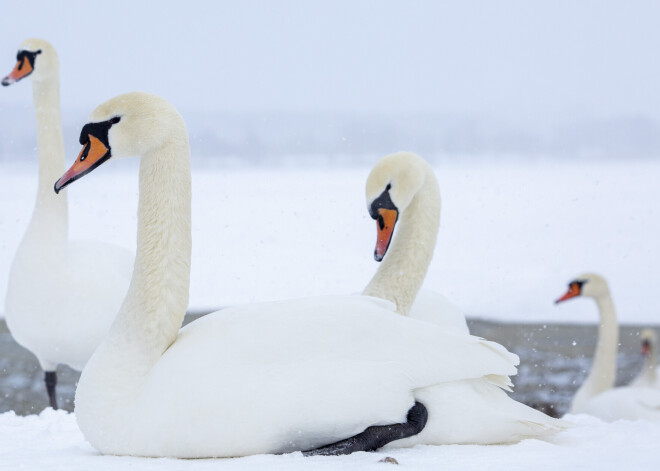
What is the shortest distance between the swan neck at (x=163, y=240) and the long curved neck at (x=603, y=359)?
15.0 ft

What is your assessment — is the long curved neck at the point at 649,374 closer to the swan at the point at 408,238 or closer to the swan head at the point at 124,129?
the swan at the point at 408,238

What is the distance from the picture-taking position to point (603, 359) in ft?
26.1

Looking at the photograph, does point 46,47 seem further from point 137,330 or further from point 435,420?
point 435,420

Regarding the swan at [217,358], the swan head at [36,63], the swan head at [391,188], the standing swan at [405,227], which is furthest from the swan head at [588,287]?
the swan at [217,358]

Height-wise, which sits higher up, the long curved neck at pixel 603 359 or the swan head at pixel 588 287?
the swan head at pixel 588 287

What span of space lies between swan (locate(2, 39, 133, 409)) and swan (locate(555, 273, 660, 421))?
3169mm

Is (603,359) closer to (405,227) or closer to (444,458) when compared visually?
(405,227)

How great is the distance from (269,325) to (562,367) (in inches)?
247

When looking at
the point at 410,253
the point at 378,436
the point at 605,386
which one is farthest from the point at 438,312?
the point at 605,386

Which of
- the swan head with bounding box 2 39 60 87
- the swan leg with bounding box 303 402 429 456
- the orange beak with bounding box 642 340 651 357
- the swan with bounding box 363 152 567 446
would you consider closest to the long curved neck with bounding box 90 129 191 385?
the swan leg with bounding box 303 402 429 456

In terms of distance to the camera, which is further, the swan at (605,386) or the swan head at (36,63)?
the swan at (605,386)

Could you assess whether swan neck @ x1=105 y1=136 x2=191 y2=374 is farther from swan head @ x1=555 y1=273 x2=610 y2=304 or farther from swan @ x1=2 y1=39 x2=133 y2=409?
swan head @ x1=555 y1=273 x2=610 y2=304

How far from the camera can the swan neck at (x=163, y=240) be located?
3.09 metres

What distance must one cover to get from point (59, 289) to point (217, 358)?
2557mm
